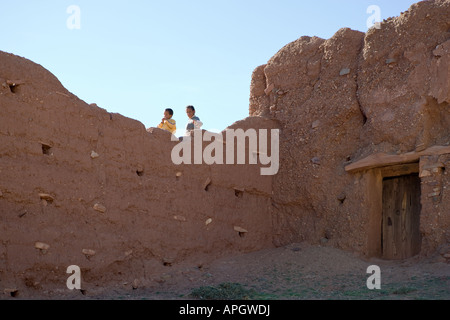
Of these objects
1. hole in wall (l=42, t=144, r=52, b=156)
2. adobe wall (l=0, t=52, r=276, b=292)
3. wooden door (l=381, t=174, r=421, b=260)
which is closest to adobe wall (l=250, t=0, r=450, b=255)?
wooden door (l=381, t=174, r=421, b=260)

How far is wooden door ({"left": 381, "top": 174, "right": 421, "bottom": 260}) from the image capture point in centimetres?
961

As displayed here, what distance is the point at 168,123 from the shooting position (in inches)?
404

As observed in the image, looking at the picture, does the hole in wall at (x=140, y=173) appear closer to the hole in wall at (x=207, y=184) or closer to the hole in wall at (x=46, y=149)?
the hole in wall at (x=207, y=184)

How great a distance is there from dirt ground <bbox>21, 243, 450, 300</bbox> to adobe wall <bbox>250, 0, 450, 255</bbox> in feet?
1.44

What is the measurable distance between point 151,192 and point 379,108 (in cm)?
358

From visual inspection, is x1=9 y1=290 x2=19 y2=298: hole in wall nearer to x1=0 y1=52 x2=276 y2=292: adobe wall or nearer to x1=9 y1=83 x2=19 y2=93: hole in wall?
x1=0 y1=52 x2=276 y2=292: adobe wall

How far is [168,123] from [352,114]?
2849 mm

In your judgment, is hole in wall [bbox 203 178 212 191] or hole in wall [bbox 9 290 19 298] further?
hole in wall [bbox 203 178 212 191]

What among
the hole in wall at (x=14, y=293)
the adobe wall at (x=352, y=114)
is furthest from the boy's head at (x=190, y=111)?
the hole in wall at (x=14, y=293)

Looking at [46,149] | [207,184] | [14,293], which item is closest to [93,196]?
[46,149]

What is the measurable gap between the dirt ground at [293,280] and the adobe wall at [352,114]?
0.44m

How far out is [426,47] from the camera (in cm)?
929

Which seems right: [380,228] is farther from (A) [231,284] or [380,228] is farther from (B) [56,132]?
(B) [56,132]

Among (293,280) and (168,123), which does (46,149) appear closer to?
(168,123)
